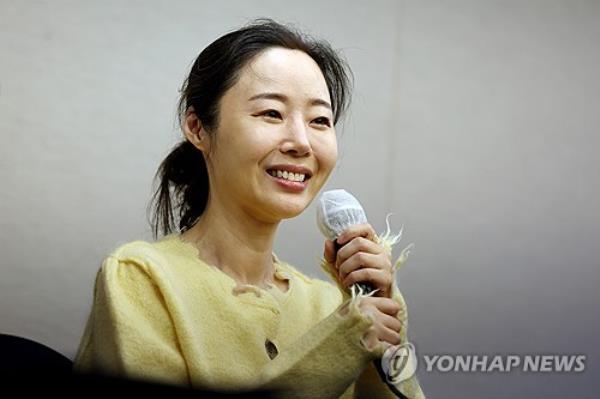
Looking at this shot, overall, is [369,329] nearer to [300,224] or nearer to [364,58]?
[300,224]

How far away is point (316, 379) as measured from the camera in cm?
110

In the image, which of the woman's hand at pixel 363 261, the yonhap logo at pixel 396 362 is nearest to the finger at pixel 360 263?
the woman's hand at pixel 363 261

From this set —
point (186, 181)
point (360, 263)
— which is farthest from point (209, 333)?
point (186, 181)

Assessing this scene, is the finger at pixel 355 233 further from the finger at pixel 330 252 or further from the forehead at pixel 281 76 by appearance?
the forehead at pixel 281 76

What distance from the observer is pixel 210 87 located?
1.33 metres

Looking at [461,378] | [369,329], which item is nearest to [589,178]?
[461,378]

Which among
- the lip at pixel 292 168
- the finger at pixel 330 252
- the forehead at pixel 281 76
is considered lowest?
the finger at pixel 330 252

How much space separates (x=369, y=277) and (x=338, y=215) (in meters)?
0.10

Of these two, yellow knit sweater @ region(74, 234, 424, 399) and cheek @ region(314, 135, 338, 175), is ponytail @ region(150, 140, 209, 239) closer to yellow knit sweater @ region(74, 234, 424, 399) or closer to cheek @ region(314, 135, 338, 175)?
yellow knit sweater @ region(74, 234, 424, 399)

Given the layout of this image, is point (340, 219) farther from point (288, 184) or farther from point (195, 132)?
point (195, 132)

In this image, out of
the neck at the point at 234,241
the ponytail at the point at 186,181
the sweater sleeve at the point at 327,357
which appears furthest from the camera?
the ponytail at the point at 186,181

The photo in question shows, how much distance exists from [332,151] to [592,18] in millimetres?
1308

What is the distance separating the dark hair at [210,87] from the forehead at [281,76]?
0.01 metres

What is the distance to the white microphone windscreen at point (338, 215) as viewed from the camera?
119 cm
